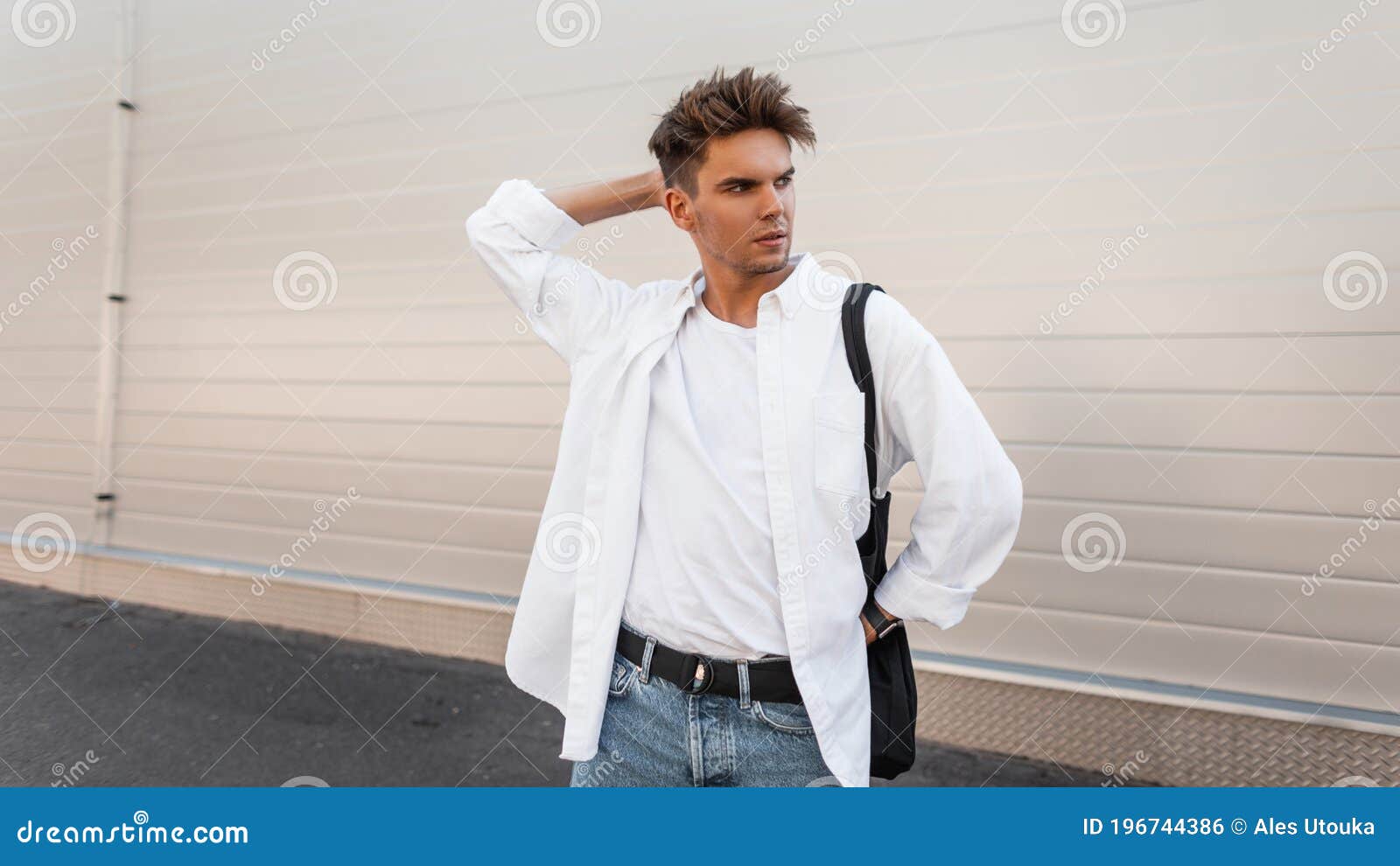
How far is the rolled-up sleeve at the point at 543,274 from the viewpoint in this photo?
2.00 m

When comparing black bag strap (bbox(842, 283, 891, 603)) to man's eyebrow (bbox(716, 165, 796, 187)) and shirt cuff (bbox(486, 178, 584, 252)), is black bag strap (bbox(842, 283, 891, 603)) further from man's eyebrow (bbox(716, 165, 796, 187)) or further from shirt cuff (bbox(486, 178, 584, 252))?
shirt cuff (bbox(486, 178, 584, 252))

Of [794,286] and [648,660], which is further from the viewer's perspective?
[794,286]

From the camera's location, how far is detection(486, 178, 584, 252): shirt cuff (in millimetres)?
2072

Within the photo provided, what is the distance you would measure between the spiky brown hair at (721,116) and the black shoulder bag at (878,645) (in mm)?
372

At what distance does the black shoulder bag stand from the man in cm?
2

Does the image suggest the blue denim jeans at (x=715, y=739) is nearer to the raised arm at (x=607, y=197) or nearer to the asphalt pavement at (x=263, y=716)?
the raised arm at (x=607, y=197)

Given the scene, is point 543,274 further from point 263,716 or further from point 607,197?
point 263,716

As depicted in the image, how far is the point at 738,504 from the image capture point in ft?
5.45

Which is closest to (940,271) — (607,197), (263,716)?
(607,197)

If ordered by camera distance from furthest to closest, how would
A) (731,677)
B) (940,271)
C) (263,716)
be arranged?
(263,716), (940,271), (731,677)

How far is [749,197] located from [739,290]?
0.19 m

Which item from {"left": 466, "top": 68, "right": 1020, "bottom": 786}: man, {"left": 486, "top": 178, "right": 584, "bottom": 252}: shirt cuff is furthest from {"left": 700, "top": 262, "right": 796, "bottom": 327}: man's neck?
{"left": 486, "top": 178, "right": 584, "bottom": 252}: shirt cuff

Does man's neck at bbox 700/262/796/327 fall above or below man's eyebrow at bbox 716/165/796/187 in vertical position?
below

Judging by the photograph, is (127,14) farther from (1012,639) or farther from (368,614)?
(1012,639)
